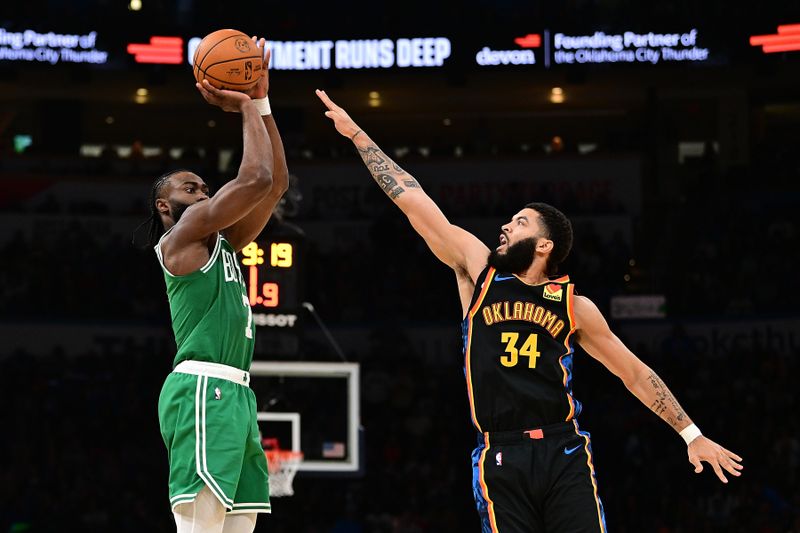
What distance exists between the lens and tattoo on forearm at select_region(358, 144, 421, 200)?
5703mm

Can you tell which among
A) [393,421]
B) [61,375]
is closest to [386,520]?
[393,421]

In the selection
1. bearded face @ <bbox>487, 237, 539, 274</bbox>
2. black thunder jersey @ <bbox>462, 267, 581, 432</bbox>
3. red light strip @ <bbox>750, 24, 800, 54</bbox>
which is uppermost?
red light strip @ <bbox>750, 24, 800, 54</bbox>

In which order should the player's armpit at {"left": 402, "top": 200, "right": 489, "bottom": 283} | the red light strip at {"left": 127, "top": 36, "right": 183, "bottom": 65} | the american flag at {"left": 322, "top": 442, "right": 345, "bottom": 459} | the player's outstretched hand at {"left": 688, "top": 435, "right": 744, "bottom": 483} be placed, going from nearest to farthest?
1. the player's outstretched hand at {"left": 688, "top": 435, "right": 744, "bottom": 483}
2. the player's armpit at {"left": 402, "top": 200, "right": 489, "bottom": 283}
3. the american flag at {"left": 322, "top": 442, "right": 345, "bottom": 459}
4. the red light strip at {"left": 127, "top": 36, "right": 183, "bottom": 65}

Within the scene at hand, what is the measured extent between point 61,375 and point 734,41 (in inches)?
443

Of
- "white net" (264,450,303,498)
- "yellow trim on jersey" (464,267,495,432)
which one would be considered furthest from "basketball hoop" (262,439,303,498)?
"yellow trim on jersey" (464,267,495,432)

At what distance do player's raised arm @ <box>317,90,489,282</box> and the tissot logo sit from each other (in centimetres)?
1323

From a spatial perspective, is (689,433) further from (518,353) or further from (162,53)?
(162,53)

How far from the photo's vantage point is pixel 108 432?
16688mm

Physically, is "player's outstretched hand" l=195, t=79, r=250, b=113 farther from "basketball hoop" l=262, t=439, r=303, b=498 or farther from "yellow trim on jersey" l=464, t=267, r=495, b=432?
"basketball hoop" l=262, t=439, r=303, b=498

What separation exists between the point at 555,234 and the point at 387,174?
0.90 metres

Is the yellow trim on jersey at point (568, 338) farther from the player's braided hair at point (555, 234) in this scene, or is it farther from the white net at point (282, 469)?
the white net at point (282, 469)

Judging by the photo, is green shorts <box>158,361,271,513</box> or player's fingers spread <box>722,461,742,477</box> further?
player's fingers spread <box>722,461,742,477</box>

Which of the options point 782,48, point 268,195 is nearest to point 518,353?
point 268,195

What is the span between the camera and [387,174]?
18.9 feet
